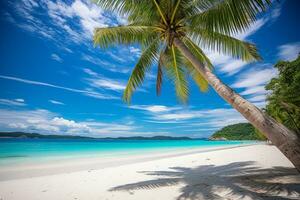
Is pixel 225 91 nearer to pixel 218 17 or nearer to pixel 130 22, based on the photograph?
pixel 218 17

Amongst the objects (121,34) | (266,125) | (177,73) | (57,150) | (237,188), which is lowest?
(237,188)

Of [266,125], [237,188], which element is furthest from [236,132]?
[266,125]

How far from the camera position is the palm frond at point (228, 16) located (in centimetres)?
393

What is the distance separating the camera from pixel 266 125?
9.26 ft

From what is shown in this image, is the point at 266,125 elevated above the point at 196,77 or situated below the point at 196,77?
below

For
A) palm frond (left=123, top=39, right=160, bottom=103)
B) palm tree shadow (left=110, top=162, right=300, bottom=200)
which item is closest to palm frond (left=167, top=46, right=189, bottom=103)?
palm frond (left=123, top=39, right=160, bottom=103)

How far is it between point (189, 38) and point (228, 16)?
1970mm

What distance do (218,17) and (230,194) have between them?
3877 mm

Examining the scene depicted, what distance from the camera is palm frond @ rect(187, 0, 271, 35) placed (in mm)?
3933

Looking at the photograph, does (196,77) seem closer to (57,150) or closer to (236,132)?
(57,150)

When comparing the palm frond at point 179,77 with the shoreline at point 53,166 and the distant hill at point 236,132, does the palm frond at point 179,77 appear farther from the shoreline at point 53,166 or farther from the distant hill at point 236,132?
the distant hill at point 236,132

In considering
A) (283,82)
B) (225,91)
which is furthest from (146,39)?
(283,82)

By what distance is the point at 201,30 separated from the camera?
5902 millimetres

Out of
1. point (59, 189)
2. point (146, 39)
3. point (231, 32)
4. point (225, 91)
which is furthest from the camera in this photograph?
point (146, 39)
